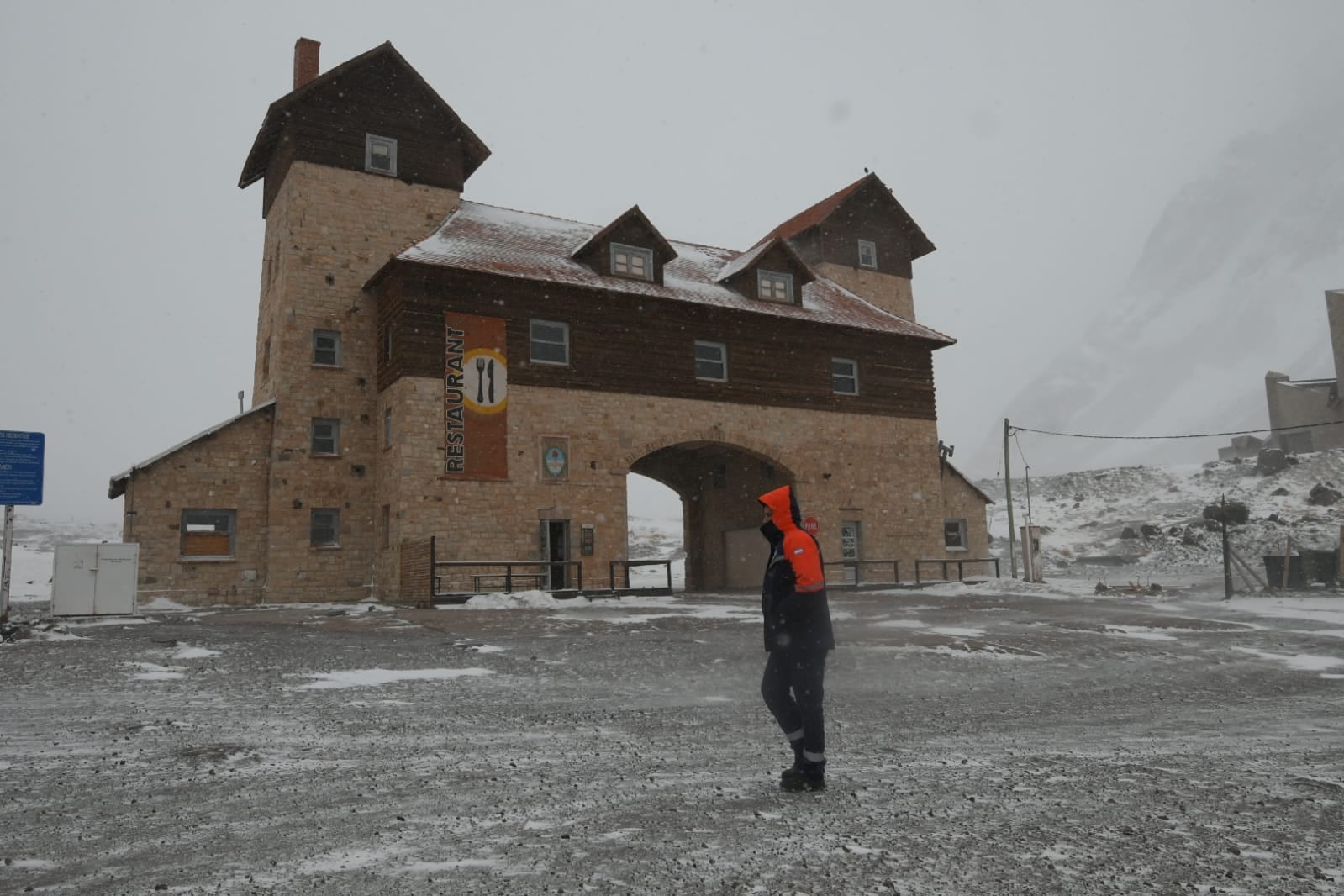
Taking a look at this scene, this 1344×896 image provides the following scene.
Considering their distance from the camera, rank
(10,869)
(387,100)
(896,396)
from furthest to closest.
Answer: (896,396), (387,100), (10,869)

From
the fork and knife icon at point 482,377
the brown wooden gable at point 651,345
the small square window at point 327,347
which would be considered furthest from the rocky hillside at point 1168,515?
the small square window at point 327,347

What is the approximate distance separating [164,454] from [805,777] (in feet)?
71.9

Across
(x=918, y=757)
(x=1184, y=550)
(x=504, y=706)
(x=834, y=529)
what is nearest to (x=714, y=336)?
(x=834, y=529)

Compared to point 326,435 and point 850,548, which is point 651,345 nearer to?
point 850,548

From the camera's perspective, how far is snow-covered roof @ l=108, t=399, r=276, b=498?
74.1ft

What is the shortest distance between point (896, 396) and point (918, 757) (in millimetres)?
24387

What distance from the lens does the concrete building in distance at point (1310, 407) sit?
55062 mm

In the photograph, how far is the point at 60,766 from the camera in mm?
6109

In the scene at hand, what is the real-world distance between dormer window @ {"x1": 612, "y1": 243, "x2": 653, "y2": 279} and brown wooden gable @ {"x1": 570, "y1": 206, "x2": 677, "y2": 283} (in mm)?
96

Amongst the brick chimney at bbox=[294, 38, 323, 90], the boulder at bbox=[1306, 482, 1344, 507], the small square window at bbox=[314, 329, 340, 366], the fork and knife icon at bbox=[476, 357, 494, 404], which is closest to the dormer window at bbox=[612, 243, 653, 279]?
the fork and knife icon at bbox=[476, 357, 494, 404]

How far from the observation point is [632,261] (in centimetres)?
2670

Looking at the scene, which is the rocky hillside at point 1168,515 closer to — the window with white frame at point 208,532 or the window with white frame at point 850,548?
the window with white frame at point 850,548

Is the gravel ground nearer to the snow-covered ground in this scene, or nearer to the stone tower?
the snow-covered ground

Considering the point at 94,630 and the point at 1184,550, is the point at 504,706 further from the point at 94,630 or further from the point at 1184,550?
the point at 1184,550
